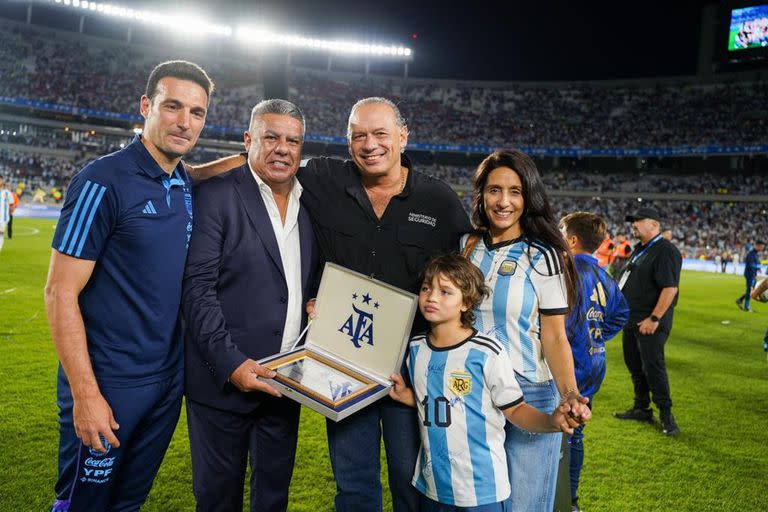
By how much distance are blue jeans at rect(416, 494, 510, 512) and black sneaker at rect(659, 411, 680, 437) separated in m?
3.98

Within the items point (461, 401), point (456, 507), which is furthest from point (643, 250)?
point (456, 507)

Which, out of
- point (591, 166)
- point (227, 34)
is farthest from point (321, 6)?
point (591, 166)

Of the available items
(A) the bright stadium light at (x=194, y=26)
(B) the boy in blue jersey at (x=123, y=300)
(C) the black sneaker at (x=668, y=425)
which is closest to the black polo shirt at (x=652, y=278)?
(C) the black sneaker at (x=668, y=425)

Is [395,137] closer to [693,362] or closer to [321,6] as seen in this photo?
[693,362]

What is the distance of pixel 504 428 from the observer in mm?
2330

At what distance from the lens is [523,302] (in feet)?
7.57

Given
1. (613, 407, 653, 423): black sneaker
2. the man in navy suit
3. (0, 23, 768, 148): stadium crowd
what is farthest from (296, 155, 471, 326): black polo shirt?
(0, 23, 768, 148): stadium crowd

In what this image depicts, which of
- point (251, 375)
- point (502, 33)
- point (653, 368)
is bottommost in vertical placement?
point (653, 368)

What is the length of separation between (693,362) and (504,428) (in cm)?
765

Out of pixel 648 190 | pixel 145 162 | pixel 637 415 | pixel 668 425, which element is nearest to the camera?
pixel 145 162

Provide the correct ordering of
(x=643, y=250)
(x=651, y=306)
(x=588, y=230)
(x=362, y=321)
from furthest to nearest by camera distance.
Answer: (x=643, y=250) < (x=651, y=306) < (x=588, y=230) < (x=362, y=321)

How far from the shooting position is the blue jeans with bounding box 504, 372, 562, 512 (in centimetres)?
231

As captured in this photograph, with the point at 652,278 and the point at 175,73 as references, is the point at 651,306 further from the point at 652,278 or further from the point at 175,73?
the point at 175,73

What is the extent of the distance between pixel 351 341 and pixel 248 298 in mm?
531
